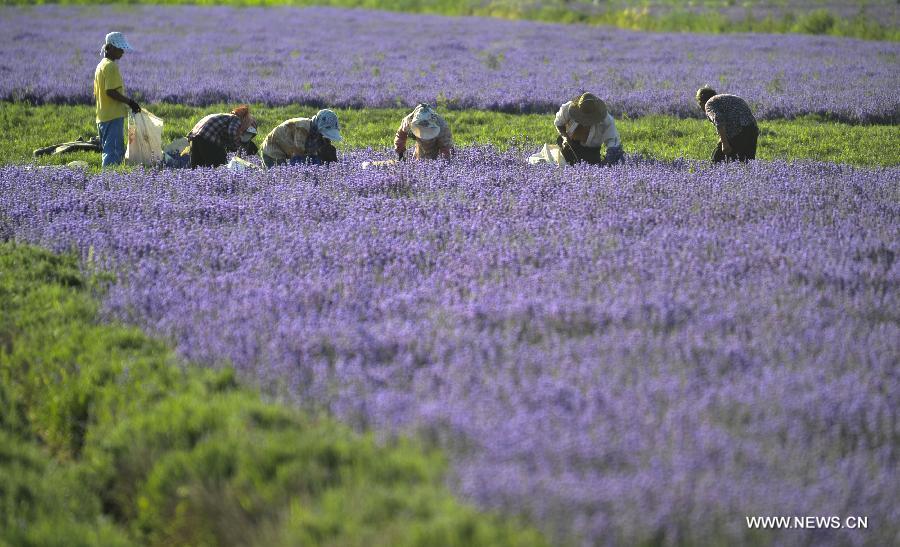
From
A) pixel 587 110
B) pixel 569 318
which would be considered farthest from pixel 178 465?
pixel 587 110

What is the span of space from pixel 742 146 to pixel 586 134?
1553 millimetres

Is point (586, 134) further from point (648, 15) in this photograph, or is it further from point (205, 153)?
point (648, 15)

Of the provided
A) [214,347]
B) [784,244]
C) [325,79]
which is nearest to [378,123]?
[325,79]

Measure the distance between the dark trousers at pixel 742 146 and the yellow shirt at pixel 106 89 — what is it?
18.9ft

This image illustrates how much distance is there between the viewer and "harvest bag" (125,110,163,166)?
914 cm

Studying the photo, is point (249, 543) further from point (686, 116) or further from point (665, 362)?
point (686, 116)

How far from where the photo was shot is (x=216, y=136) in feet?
28.3

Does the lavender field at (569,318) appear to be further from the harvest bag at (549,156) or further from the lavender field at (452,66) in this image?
the lavender field at (452,66)

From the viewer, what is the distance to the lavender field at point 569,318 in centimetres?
284

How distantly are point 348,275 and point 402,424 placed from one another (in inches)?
71.2

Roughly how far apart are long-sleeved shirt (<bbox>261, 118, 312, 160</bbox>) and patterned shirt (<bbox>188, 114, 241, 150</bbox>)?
1.15 ft

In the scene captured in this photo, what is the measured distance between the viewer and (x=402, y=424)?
→ 3244 millimetres

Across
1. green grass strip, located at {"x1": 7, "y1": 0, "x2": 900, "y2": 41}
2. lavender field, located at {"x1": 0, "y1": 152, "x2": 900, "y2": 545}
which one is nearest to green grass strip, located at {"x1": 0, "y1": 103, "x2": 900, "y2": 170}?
lavender field, located at {"x1": 0, "y1": 152, "x2": 900, "y2": 545}

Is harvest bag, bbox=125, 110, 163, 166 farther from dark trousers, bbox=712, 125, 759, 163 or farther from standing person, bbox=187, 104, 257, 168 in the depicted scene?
dark trousers, bbox=712, 125, 759, 163
